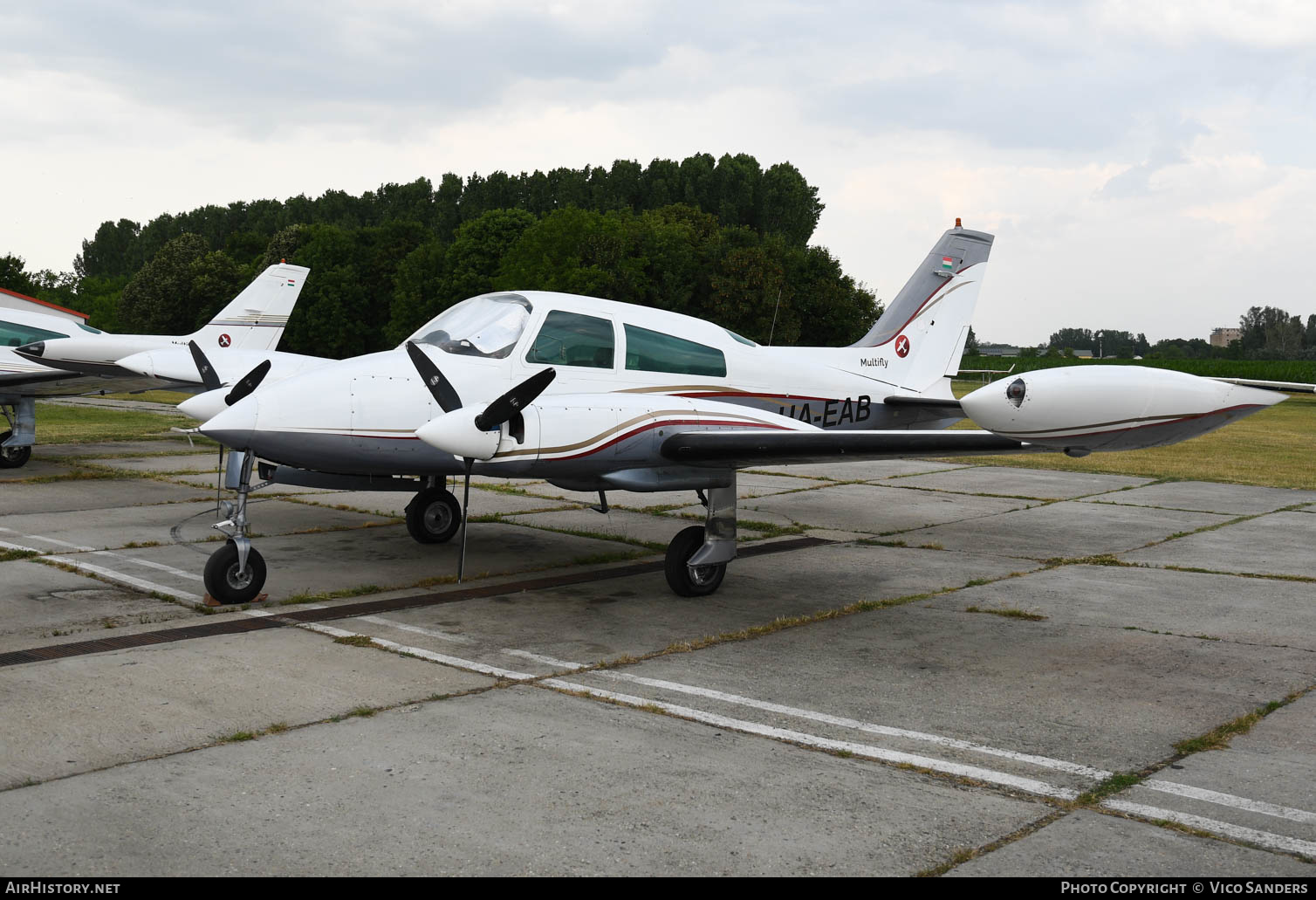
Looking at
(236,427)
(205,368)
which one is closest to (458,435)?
(236,427)

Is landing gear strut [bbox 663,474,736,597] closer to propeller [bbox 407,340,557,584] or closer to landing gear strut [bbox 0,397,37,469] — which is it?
propeller [bbox 407,340,557,584]

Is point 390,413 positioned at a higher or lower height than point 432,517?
higher

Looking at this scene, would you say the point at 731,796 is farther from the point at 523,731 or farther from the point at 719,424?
the point at 719,424

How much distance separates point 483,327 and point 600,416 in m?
1.81

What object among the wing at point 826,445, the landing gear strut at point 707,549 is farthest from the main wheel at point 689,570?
the wing at point 826,445

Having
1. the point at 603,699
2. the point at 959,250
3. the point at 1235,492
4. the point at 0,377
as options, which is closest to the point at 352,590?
the point at 603,699

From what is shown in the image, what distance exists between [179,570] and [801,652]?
5937mm

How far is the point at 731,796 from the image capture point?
4.61 meters

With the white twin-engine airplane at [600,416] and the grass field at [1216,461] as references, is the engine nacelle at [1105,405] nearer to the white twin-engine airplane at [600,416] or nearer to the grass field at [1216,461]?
the white twin-engine airplane at [600,416]

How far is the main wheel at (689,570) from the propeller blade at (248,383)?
12.9 ft

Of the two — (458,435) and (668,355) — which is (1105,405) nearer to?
(668,355)

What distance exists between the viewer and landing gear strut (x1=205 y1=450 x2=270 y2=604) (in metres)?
8.11

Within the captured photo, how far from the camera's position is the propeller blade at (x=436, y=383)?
8492mm

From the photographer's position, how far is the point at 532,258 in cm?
6962
